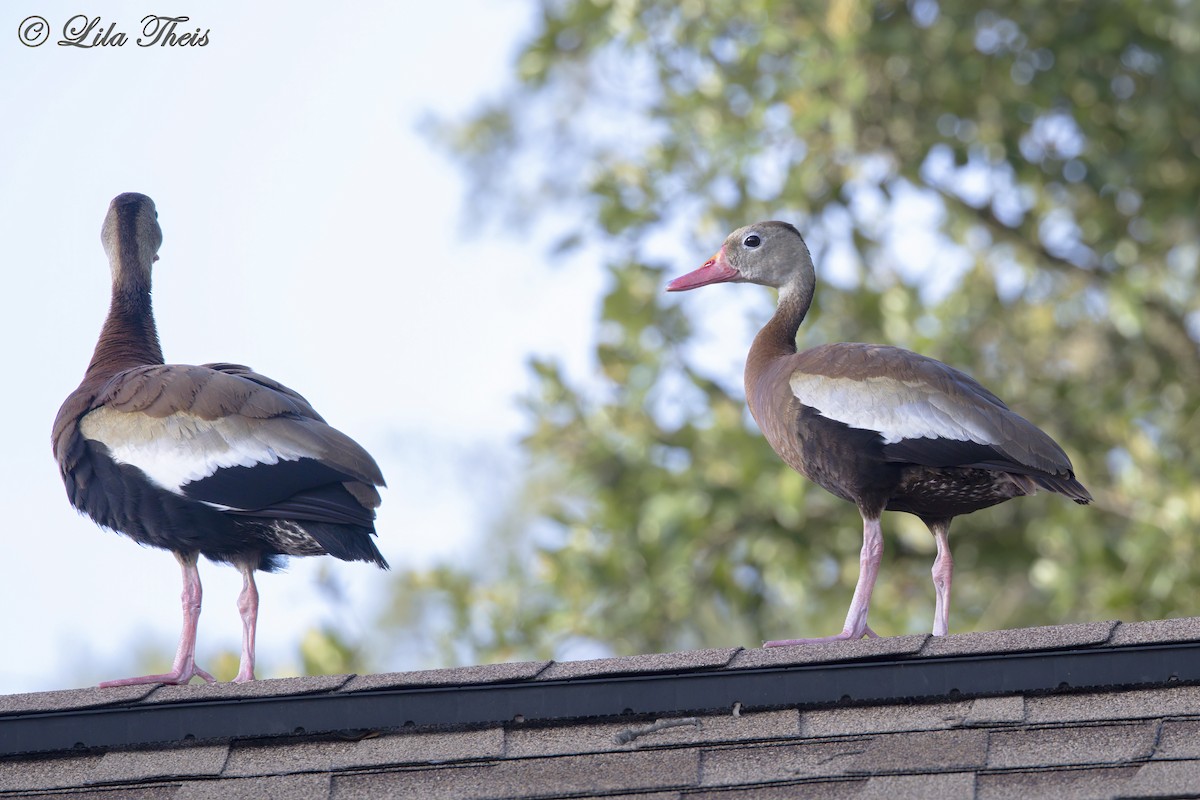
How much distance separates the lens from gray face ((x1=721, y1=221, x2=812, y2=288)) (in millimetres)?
6066

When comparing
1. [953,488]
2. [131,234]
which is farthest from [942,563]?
[131,234]

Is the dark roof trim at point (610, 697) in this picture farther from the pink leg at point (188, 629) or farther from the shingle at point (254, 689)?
the pink leg at point (188, 629)

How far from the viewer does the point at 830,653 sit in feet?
11.5

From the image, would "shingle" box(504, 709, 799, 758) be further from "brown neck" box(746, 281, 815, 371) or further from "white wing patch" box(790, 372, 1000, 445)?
"brown neck" box(746, 281, 815, 371)

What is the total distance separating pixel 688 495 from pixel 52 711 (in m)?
5.97

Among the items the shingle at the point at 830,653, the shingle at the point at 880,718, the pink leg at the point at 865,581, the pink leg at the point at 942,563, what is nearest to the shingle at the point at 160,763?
the shingle at the point at 830,653

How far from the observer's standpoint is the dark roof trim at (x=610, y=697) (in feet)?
10.9

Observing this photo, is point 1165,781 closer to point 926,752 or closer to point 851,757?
point 926,752

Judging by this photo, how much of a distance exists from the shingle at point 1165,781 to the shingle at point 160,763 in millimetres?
1903

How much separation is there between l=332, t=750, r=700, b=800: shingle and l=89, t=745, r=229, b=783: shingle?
0.32 m

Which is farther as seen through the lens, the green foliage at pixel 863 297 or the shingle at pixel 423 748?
the green foliage at pixel 863 297

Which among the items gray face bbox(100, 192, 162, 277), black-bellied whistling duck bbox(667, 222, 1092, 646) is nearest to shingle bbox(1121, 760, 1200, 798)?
black-bellied whistling duck bbox(667, 222, 1092, 646)

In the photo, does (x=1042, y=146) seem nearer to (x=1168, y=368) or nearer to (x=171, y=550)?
(x=1168, y=368)

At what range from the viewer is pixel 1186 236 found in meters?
10.7
